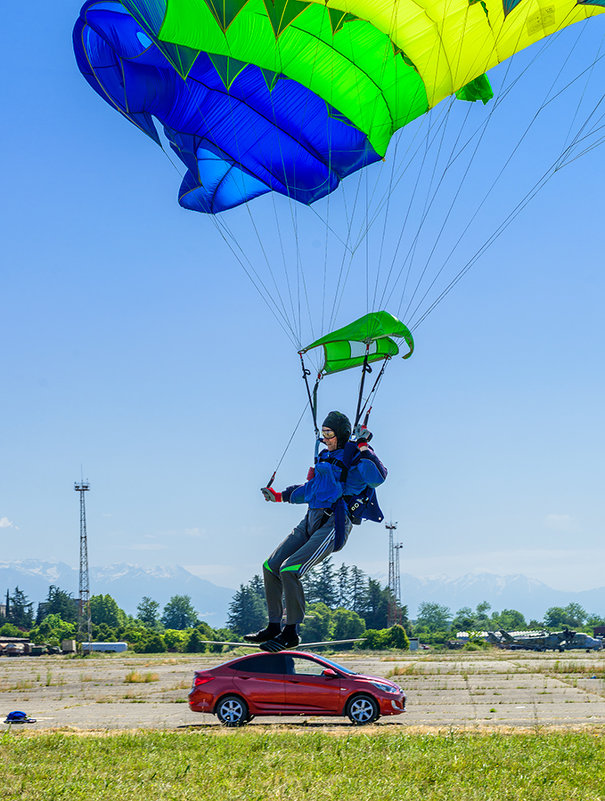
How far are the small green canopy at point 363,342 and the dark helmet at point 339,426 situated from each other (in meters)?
0.86

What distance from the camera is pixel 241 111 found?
10.0m

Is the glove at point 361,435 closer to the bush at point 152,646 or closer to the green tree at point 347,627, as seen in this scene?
the bush at point 152,646

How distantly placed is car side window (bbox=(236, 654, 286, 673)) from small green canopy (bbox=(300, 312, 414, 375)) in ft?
21.6

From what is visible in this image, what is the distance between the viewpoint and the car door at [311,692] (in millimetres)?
13352

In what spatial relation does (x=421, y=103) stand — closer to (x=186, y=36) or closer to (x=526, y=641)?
(x=186, y=36)

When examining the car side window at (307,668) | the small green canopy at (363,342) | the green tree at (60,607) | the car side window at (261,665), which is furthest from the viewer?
the green tree at (60,607)

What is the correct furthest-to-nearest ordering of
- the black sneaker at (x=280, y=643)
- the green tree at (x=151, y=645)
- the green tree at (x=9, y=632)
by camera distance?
the green tree at (x=9, y=632) < the green tree at (x=151, y=645) < the black sneaker at (x=280, y=643)

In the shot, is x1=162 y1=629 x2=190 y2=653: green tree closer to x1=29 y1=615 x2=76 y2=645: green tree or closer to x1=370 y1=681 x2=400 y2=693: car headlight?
x1=29 y1=615 x2=76 y2=645: green tree

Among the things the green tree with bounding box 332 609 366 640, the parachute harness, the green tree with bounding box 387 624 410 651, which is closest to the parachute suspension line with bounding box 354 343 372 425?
the parachute harness

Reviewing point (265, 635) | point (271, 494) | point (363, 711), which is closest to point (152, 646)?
point (363, 711)

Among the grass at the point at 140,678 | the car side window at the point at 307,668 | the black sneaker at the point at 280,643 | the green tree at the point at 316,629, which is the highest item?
the black sneaker at the point at 280,643

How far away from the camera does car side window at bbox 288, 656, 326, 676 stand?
1359 centimetres

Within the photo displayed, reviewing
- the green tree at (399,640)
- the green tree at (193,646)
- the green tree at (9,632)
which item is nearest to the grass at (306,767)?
the green tree at (399,640)

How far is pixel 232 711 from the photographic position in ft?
44.1
